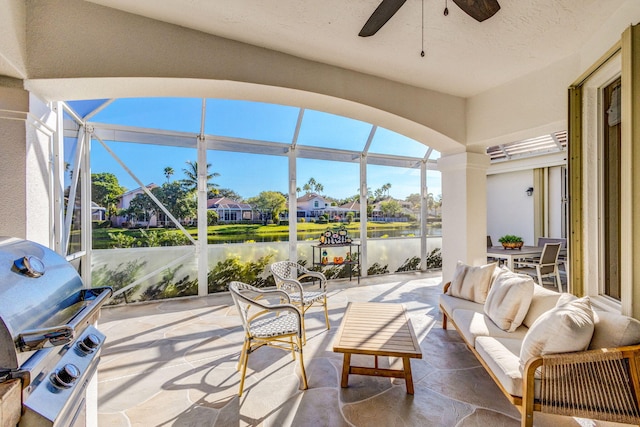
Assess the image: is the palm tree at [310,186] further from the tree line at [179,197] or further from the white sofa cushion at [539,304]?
the white sofa cushion at [539,304]

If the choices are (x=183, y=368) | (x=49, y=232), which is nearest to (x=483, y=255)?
(x=183, y=368)

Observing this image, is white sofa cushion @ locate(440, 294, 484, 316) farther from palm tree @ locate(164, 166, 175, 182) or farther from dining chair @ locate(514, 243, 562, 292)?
palm tree @ locate(164, 166, 175, 182)

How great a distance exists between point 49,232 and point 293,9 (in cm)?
249

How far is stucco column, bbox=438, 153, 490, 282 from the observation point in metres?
3.87

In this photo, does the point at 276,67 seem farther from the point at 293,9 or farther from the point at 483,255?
the point at 483,255

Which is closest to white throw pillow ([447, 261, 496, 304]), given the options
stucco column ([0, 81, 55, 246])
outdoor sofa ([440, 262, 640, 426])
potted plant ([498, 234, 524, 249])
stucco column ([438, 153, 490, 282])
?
stucco column ([438, 153, 490, 282])

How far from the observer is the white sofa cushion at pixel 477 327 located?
2266 mm

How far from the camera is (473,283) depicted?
10.1 ft

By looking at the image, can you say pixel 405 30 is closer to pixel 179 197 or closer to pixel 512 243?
pixel 179 197

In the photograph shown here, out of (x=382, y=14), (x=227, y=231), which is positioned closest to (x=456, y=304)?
(x=382, y=14)

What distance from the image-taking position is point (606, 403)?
59.2 inches

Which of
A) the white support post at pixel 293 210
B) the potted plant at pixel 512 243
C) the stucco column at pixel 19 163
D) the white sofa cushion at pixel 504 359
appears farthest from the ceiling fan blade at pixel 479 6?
the potted plant at pixel 512 243

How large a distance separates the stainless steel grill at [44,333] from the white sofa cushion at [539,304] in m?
2.99

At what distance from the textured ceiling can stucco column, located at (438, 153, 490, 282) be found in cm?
119
